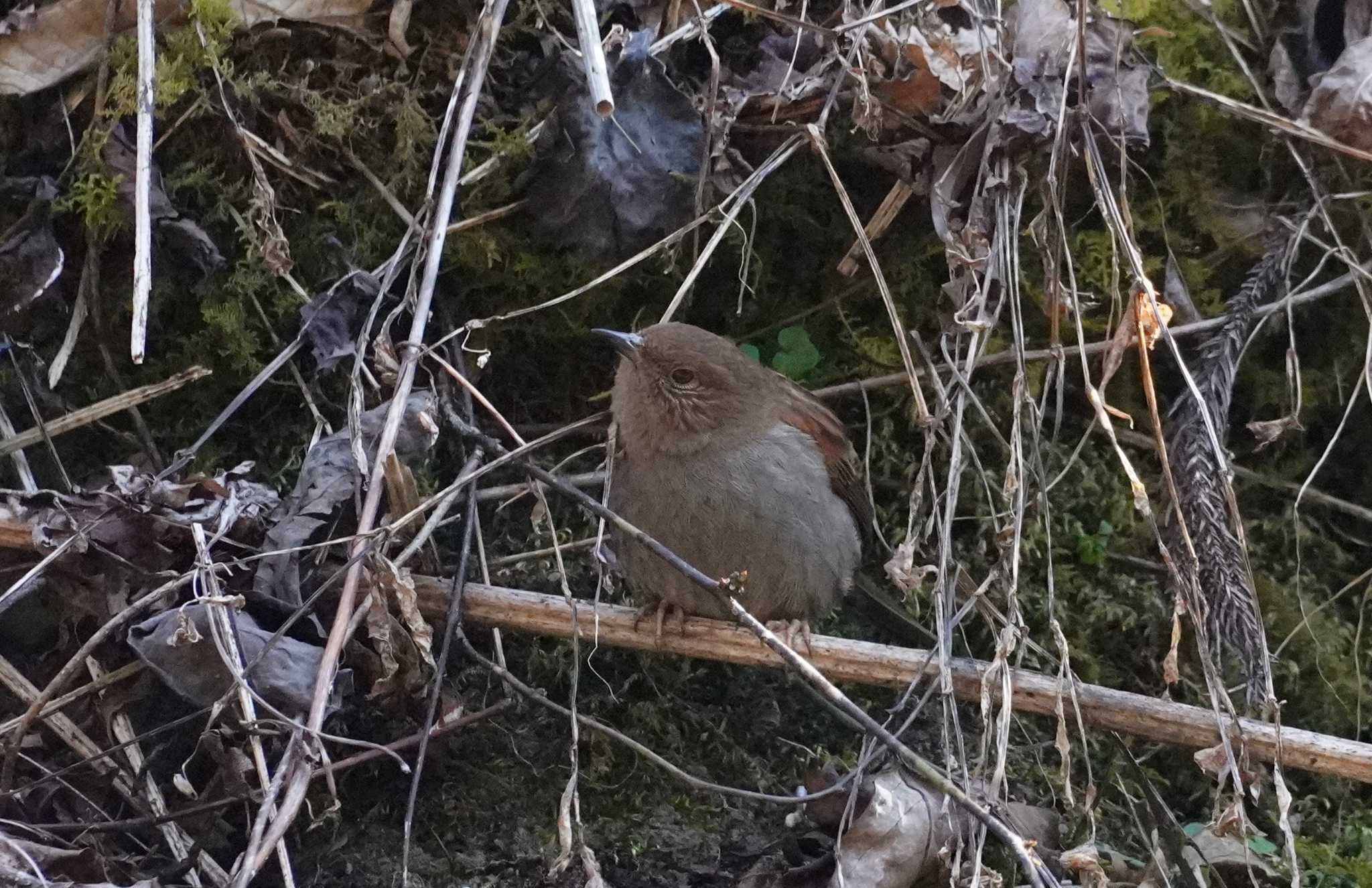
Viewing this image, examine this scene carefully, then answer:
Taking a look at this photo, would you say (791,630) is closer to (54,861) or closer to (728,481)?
(728,481)

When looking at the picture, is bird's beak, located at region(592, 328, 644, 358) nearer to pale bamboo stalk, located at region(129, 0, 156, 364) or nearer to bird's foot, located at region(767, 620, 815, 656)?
bird's foot, located at region(767, 620, 815, 656)

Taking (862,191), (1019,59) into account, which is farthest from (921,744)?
Result: (1019,59)

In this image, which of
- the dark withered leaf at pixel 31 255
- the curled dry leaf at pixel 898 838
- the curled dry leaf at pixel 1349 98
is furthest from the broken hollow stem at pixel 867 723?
the curled dry leaf at pixel 1349 98

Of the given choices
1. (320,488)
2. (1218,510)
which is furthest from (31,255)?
(1218,510)

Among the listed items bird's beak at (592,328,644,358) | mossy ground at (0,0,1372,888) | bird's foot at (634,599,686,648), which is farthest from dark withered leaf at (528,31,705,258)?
bird's foot at (634,599,686,648)

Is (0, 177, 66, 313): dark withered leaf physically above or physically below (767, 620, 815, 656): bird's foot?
above

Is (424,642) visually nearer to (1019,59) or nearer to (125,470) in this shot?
(125,470)

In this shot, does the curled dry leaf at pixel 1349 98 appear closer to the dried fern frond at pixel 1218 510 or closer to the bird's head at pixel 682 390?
the dried fern frond at pixel 1218 510
